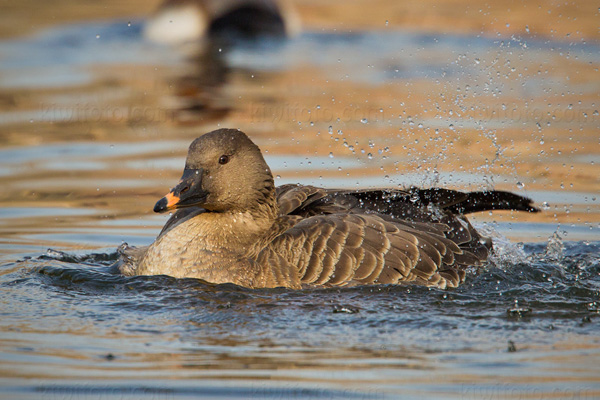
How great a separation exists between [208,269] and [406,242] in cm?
164

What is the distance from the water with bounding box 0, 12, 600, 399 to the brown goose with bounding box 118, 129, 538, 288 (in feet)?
0.53

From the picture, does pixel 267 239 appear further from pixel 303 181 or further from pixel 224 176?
pixel 303 181

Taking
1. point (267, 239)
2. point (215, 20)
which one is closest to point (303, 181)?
point (267, 239)

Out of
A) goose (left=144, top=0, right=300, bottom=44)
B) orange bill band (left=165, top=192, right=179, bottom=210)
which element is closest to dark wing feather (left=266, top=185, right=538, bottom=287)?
orange bill band (left=165, top=192, right=179, bottom=210)

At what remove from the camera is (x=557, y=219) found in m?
9.87

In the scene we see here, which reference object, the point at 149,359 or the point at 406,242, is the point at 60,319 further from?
the point at 406,242

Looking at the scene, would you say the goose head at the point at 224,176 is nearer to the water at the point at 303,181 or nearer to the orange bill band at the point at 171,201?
the orange bill band at the point at 171,201

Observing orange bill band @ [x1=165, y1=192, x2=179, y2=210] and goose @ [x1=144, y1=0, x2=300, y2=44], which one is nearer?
orange bill band @ [x1=165, y1=192, x2=179, y2=210]

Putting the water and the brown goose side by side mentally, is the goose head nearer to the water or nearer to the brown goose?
the brown goose

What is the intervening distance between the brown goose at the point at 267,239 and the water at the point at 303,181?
160 millimetres

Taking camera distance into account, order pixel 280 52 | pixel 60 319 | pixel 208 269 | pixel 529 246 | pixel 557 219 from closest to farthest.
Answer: pixel 60 319 → pixel 208 269 → pixel 529 246 → pixel 557 219 → pixel 280 52

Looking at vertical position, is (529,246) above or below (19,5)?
below

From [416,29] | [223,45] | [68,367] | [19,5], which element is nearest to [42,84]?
[223,45]

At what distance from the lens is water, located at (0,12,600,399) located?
5.49 metres
